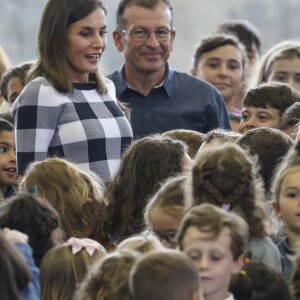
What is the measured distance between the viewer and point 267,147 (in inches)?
237

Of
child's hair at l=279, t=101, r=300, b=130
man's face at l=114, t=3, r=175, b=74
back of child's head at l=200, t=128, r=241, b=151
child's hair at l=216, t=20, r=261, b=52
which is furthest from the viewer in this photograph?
child's hair at l=216, t=20, r=261, b=52

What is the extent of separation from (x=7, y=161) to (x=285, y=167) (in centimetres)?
191

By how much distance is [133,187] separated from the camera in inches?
219

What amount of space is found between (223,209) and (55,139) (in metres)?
1.65

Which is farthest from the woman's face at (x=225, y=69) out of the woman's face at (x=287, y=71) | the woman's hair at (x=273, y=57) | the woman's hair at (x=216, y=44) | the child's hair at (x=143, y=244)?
the child's hair at (x=143, y=244)

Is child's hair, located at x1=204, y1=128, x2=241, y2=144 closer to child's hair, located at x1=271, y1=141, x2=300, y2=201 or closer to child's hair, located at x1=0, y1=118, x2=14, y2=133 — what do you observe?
child's hair, located at x1=271, y1=141, x2=300, y2=201

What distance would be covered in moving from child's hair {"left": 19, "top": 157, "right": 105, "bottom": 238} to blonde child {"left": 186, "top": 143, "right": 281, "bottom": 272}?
2.21ft

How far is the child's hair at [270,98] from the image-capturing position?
697 centimetres

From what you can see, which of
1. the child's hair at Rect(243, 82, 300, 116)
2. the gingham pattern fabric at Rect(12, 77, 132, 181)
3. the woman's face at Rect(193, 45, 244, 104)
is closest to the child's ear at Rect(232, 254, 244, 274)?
the gingham pattern fabric at Rect(12, 77, 132, 181)

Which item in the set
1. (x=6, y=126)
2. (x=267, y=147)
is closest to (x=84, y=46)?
(x=6, y=126)

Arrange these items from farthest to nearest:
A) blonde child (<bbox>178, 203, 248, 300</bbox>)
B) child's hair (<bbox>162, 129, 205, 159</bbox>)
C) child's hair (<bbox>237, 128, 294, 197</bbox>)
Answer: child's hair (<bbox>162, 129, 205, 159</bbox>), child's hair (<bbox>237, 128, 294, 197</bbox>), blonde child (<bbox>178, 203, 248, 300</bbox>)

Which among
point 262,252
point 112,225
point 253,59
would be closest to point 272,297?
A: point 262,252

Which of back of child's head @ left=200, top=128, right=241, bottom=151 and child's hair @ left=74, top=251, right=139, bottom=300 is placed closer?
child's hair @ left=74, top=251, right=139, bottom=300

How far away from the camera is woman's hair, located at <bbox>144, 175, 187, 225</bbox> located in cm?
511
